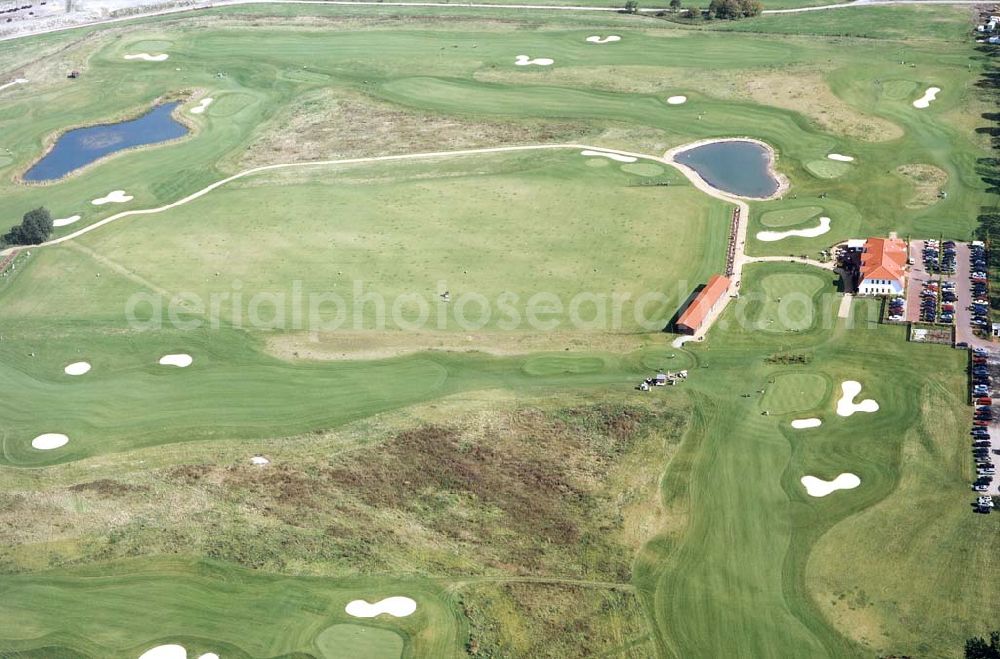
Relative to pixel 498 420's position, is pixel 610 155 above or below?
above

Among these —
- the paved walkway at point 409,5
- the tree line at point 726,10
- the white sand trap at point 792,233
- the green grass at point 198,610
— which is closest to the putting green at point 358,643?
the green grass at point 198,610

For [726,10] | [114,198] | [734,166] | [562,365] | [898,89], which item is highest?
[726,10]

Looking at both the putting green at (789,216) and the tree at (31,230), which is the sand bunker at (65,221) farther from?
the putting green at (789,216)

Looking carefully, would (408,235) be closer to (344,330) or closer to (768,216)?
(344,330)

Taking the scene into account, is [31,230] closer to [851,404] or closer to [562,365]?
[562,365]

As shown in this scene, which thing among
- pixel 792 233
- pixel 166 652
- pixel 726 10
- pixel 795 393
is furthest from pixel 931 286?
pixel 726 10

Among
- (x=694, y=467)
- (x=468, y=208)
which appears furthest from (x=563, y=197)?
(x=694, y=467)

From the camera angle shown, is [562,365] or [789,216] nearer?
[562,365]
